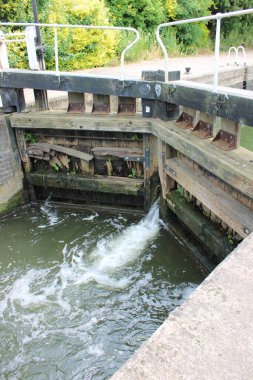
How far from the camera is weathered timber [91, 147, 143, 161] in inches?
218

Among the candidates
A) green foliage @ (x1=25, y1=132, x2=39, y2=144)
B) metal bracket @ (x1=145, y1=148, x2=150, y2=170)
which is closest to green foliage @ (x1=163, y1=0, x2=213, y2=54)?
green foliage @ (x1=25, y1=132, x2=39, y2=144)

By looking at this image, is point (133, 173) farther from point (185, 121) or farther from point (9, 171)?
point (9, 171)

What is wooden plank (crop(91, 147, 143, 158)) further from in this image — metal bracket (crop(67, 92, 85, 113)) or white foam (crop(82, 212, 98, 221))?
white foam (crop(82, 212, 98, 221))

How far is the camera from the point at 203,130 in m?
4.47

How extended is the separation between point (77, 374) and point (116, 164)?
3290 millimetres

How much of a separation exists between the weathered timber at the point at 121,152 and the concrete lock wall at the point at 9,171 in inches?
54.0

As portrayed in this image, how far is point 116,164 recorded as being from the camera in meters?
5.79

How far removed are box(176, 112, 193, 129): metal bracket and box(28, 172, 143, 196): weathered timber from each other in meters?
1.17

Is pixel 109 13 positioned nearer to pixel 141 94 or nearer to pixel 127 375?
pixel 141 94

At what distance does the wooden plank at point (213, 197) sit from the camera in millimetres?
3535

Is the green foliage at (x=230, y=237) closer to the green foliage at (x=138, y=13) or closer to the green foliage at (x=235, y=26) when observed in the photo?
the green foliage at (x=138, y=13)

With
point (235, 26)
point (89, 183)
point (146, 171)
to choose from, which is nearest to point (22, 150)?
point (89, 183)

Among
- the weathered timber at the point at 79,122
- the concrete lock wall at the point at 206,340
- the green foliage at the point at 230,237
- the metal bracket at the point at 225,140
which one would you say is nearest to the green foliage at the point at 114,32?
the weathered timber at the point at 79,122

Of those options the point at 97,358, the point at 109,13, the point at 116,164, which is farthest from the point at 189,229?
the point at 109,13
